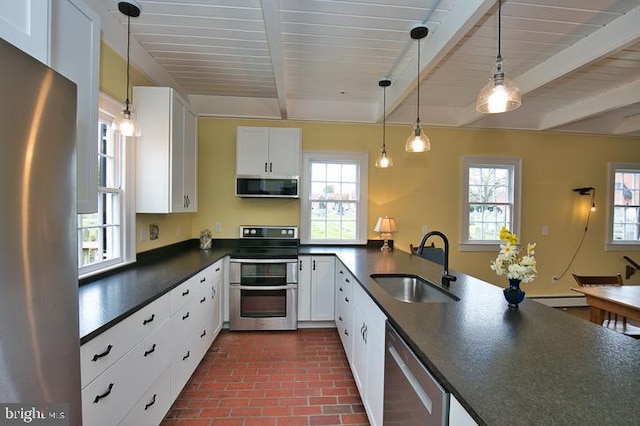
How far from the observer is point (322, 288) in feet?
11.1

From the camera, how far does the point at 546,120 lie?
4.06 meters

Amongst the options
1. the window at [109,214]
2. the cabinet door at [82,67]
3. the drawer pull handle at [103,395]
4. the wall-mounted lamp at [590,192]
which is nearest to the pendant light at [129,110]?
the cabinet door at [82,67]

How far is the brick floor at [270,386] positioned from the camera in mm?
1975

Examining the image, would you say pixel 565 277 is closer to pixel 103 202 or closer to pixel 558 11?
pixel 558 11

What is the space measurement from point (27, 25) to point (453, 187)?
13.9 feet

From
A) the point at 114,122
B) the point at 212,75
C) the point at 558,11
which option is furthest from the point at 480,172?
the point at 114,122

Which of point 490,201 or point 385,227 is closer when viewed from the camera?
point 385,227

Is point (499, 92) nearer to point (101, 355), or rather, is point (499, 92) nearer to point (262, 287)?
point (101, 355)

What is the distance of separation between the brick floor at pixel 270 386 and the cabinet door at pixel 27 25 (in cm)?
214

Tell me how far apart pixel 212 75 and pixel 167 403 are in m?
2.95

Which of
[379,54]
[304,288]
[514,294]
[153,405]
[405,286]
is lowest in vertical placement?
[153,405]

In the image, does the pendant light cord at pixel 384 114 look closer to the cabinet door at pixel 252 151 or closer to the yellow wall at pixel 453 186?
the yellow wall at pixel 453 186

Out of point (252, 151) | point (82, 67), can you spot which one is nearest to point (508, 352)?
point (82, 67)

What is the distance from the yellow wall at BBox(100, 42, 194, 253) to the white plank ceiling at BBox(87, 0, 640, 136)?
0.10 m
